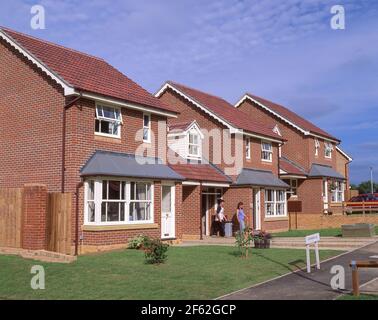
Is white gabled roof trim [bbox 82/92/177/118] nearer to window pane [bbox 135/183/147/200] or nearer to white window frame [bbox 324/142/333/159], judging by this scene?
window pane [bbox 135/183/147/200]

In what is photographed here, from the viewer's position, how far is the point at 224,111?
31.4m

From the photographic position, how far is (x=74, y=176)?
60.6 ft

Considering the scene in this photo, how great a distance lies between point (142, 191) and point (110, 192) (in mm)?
1962

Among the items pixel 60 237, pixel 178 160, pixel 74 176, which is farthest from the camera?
pixel 178 160

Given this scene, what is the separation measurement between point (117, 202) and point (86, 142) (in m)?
2.55

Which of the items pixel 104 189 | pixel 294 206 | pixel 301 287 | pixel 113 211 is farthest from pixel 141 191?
pixel 294 206

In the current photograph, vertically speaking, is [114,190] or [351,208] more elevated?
[114,190]

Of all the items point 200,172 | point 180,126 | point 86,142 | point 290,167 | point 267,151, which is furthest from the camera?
→ point 290,167

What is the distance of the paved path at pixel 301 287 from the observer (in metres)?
10.2

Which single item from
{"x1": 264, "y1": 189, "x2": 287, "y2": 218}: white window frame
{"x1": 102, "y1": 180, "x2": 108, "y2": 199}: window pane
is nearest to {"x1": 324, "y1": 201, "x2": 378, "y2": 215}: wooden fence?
{"x1": 264, "y1": 189, "x2": 287, "y2": 218}: white window frame

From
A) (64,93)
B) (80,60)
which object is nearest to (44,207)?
(64,93)

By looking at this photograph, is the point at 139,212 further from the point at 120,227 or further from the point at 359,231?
the point at 359,231

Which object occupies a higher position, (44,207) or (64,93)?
(64,93)
